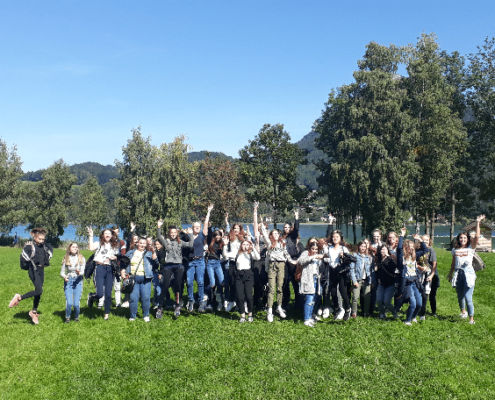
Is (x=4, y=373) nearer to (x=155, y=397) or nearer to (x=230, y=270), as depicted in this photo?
(x=155, y=397)

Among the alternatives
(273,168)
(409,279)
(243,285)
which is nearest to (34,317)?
(243,285)

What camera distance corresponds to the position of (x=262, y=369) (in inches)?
289

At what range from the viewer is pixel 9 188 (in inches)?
1967

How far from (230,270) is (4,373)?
5548 mm

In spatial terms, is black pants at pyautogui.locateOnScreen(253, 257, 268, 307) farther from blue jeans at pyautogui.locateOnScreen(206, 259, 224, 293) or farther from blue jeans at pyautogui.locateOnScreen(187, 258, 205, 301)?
blue jeans at pyautogui.locateOnScreen(187, 258, 205, 301)

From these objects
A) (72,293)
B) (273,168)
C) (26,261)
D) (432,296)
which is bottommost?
(432,296)

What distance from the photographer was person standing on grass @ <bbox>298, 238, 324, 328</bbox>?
32.5 ft

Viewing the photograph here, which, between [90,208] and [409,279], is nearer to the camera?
[409,279]

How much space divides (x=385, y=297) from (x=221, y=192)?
1541 inches

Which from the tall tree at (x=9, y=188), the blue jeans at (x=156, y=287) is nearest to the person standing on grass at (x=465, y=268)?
the blue jeans at (x=156, y=287)

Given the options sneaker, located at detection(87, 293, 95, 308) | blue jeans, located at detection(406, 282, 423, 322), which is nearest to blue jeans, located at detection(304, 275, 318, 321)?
blue jeans, located at detection(406, 282, 423, 322)

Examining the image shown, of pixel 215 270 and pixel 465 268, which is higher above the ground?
pixel 465 268

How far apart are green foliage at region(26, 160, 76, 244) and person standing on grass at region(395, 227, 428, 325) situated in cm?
5791

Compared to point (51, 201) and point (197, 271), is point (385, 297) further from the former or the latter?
point (51, 201)
